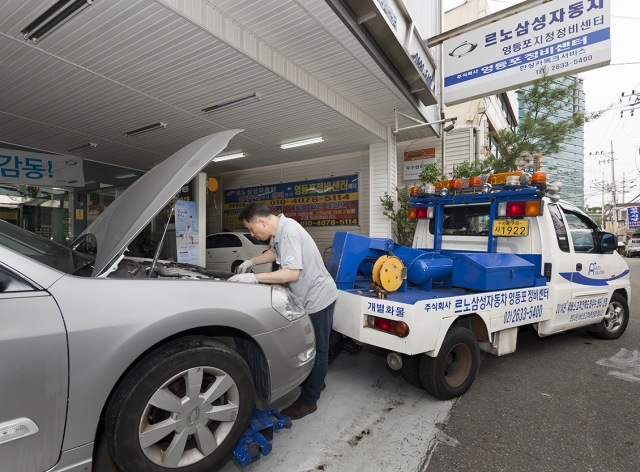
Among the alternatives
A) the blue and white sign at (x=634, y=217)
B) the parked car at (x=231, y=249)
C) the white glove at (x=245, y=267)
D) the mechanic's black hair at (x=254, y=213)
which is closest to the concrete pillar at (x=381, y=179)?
the parked car at (x=231, y=249)

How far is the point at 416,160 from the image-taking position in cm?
973

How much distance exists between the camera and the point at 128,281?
5.45 ft

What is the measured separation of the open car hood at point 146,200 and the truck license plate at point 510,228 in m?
2.97

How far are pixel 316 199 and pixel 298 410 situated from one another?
28.5 feet

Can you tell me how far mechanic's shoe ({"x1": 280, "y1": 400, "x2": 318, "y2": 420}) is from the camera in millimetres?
2652

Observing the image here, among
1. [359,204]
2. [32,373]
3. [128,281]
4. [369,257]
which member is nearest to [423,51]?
[359,204]

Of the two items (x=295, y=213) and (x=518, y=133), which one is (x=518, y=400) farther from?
(x=295, y=213)

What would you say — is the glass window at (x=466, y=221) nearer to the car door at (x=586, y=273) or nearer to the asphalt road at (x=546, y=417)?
the car door at (x=586, y=273)

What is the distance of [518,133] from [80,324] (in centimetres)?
820

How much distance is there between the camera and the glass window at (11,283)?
4.57 ft

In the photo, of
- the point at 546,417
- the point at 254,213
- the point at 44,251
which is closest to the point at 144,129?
the point at 254,213

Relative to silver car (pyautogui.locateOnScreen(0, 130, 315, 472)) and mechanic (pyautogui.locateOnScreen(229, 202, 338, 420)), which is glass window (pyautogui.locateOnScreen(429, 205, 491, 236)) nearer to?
mechanic (pyautogui.locateOnScreen(229, 202, 338, 420))

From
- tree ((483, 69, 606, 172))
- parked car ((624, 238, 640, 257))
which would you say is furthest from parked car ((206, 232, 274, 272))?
parked car ((624, 238, 640, 257))

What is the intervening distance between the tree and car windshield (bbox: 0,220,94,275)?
7.46m
